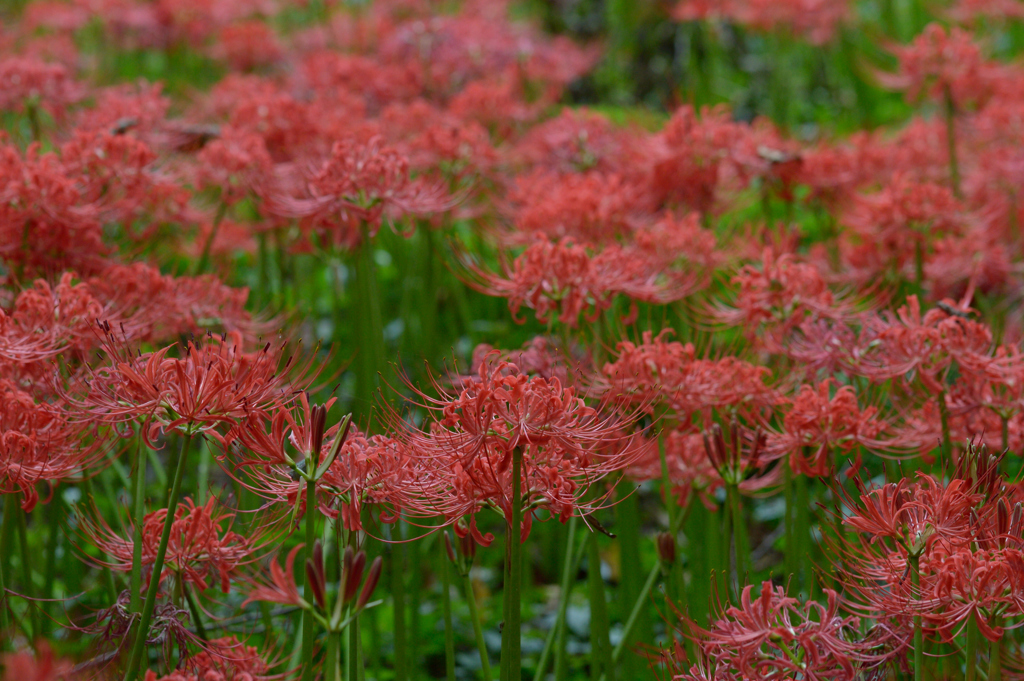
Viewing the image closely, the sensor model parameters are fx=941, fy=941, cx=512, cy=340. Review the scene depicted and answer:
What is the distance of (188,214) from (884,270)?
2.06 metres

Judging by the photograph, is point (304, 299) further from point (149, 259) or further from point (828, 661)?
point (828, 661)

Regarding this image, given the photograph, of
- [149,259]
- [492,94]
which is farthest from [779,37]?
[149,259]

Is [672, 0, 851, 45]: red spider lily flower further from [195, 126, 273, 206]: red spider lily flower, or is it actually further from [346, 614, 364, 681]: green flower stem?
[346, 614, 364, 681]: green flower stem

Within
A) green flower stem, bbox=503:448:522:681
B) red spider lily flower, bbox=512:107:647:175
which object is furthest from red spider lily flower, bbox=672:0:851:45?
green flower stem, bbox=503:448:522:681

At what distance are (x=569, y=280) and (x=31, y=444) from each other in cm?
109

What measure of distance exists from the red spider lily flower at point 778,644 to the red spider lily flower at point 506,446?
0.99 feet

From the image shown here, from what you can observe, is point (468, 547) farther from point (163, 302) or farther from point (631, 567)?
point (163, 302)

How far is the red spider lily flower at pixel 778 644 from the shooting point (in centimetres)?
140

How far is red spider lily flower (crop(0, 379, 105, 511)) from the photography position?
161 cm

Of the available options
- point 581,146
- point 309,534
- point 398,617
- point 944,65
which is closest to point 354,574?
point 309,534

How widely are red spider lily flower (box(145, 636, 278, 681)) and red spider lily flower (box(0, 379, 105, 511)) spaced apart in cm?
42

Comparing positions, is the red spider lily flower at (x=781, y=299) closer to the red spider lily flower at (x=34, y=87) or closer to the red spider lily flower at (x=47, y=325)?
the red spider lily flower at (x=47, y=325)

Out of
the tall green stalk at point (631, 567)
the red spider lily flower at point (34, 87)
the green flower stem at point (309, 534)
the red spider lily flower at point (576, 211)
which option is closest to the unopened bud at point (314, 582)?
the green flower stem at point (309, 534)

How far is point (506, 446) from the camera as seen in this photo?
1.42 meters
